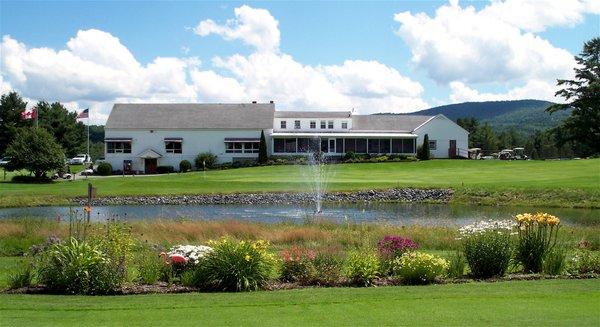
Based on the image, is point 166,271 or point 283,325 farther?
point 166,271

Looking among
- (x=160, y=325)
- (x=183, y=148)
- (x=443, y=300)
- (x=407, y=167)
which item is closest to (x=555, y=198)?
(x=407, y=167)

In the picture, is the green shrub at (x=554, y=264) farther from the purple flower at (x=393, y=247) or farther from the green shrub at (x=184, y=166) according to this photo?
the green shrub at (x=184, y=166)

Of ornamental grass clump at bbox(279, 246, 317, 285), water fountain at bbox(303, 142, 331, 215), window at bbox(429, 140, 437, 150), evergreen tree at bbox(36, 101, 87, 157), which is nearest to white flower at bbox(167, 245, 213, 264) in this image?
ornamental grass clump at bbox(279, 246, 317, 285)

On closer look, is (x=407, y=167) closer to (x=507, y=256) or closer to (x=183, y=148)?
(x=183, y=148)

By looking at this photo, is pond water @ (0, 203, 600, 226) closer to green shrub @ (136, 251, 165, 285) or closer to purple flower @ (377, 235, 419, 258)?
purple flower @ (377, 235, 419, 258)

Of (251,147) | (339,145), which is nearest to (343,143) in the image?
(339,145)

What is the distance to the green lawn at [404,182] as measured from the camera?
4238 cm

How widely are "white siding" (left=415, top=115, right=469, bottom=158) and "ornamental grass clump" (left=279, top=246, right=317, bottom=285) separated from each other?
64.6 m

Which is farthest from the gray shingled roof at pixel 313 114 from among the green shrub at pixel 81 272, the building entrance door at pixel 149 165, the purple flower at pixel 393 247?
the green shrub at pixel 81 272

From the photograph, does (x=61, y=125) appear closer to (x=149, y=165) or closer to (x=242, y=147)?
(x=149, y=165)

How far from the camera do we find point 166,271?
12336 mm

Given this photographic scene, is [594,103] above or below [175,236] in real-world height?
above

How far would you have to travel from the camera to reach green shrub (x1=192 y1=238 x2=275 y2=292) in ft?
38.2

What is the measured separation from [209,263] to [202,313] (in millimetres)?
2160
